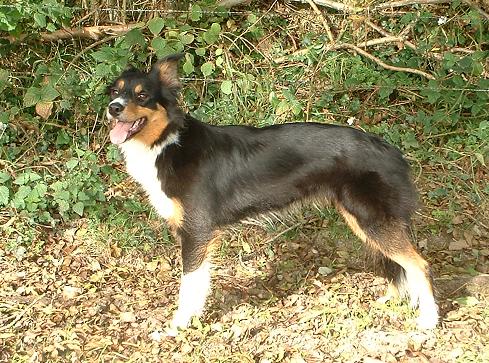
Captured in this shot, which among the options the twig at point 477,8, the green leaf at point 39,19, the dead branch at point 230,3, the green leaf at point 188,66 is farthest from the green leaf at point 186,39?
the twig at point 477,8

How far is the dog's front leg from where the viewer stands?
344 centimetres

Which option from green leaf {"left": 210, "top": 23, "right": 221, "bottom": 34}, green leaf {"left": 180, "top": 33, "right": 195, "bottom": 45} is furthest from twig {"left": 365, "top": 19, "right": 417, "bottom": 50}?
green leaf {"left": 180, "top": 33, "right": 195, "bottom": 45}

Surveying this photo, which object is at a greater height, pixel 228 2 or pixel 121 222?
pixel 228 2

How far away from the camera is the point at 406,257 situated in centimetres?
345

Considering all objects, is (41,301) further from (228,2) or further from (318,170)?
(228,2)

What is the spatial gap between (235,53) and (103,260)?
2502mm

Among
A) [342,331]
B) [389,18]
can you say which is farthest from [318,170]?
[389,18]

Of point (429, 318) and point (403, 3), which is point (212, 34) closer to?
point (403, 3)

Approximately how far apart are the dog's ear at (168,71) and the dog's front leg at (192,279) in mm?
936

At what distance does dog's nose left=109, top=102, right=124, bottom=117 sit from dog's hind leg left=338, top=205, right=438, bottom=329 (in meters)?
1.49

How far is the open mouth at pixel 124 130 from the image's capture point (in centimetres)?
330

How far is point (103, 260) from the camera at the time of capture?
4344 mm

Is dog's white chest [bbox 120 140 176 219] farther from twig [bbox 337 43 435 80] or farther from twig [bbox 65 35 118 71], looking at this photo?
twig [bbox 337 43 435 80]

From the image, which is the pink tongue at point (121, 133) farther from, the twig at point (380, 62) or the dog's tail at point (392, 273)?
the twig at point (380, 62)
